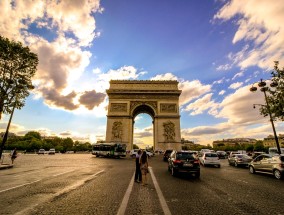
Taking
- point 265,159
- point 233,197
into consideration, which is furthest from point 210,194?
point 265,159

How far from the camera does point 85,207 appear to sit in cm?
550

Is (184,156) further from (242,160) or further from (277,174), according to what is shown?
(242,160)

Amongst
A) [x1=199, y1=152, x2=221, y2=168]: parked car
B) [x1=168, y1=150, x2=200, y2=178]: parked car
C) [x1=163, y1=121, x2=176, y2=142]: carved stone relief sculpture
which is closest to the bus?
[x1=163, y1=121, x2=176, y2=142]: carved stone relief sculpture

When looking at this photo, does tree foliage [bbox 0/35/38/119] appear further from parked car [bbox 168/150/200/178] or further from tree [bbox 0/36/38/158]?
parked car [bbox 168/150/200/178]

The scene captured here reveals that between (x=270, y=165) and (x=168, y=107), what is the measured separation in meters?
35.9

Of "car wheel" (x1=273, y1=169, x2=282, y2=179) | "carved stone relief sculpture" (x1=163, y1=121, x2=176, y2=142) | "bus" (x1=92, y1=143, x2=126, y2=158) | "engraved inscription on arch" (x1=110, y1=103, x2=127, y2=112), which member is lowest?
"car wheel" (x1=273, y1=169, x2=282, y2=179)

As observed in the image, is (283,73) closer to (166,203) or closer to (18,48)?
(166,203)

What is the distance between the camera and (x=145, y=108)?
5281cm

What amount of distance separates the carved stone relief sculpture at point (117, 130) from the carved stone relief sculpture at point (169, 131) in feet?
32.9

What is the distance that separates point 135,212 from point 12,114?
22790 millimetres

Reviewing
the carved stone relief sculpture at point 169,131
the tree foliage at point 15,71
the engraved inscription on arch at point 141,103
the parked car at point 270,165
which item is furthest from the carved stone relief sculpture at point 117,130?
the parked car at point 270,165

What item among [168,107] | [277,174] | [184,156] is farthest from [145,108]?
[277,174]

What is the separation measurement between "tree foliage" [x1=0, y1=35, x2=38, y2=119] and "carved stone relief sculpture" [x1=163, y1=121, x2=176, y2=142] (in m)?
29.7

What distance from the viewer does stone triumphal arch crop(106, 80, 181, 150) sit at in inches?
1845
